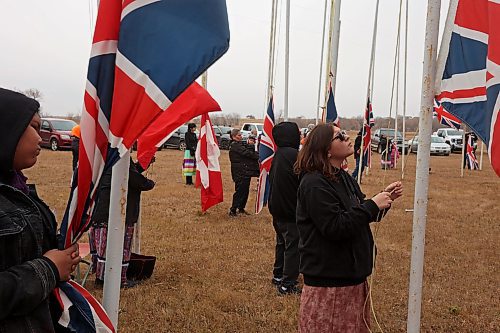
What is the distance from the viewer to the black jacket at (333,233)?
2.88m

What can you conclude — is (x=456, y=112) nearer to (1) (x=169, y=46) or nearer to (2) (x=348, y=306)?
(2) (x=348, y=306)

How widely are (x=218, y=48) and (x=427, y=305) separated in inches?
170

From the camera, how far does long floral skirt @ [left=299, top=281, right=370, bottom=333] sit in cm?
301

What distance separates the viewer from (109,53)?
2230 millimetres

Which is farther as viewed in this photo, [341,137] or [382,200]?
[341,137]

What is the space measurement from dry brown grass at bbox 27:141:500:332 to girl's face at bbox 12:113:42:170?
307 centimetres

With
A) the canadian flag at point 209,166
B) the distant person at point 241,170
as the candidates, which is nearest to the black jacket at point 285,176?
the canadian flag at point 209,166

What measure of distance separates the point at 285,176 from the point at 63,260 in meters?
3.74

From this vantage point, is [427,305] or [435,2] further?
[427,305]

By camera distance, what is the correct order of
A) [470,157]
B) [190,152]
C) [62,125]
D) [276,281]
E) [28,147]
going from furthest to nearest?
1. [62,125]
2. [470,157]
3. [190,152]
4. [276,281]
5. [28,147]

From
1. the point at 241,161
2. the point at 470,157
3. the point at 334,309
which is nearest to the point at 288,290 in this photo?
the point at 334,309

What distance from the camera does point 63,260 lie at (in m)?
1.94

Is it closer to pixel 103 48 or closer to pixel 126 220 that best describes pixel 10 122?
pixel 103 48

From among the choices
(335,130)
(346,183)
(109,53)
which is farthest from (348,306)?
(109,53)
